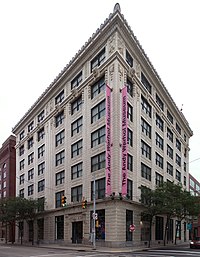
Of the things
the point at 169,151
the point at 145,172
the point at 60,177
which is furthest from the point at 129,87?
the point at 169,151

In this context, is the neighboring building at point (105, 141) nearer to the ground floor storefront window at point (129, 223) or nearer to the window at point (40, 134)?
the ground floor storefront window at point (129, 223)

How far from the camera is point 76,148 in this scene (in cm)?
5072

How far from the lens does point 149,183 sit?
51.1 metres

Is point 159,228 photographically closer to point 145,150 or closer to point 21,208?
point 145,150

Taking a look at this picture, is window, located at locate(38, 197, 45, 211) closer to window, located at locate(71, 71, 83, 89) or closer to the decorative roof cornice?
the decorative roof cornice

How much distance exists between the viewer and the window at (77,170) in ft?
160

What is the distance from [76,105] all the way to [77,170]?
9.81 m

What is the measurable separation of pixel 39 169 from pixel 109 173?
2674 centimetres

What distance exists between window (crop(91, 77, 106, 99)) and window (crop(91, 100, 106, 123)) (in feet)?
6.03

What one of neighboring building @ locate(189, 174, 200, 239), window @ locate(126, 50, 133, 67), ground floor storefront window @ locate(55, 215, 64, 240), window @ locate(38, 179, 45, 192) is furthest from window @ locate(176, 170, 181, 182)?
window @ locate(126, 50, 133, 67)

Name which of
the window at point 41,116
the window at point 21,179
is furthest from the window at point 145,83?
the window at point 21,179

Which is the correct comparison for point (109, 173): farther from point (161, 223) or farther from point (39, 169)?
point (39, 169)

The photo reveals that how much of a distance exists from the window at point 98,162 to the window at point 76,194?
4737 mm

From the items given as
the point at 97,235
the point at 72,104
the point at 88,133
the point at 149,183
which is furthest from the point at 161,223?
the point at 72,104
